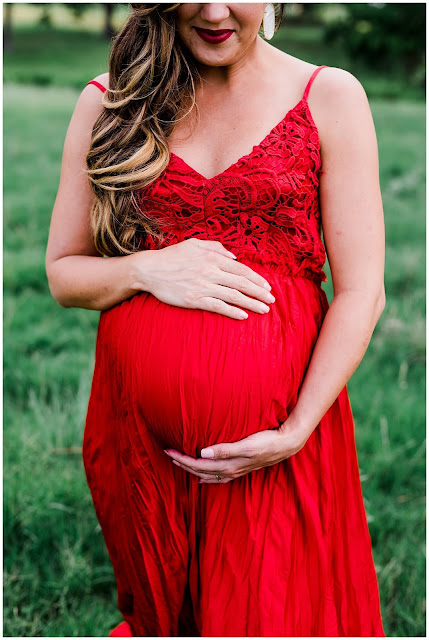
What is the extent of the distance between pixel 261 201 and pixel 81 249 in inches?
22.9

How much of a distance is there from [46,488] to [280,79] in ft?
6.49

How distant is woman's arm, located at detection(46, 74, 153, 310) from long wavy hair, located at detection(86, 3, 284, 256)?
0.17ft

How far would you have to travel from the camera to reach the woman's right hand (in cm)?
166

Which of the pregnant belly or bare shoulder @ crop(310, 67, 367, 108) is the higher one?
bare shoulder @ crop(310, 67, 367, 108)

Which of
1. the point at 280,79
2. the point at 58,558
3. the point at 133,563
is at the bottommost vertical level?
the point at 58,558

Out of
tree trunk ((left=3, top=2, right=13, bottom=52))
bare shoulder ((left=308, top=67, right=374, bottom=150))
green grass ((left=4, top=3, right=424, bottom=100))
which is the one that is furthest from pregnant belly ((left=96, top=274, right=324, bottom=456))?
tree trunk ((left=3, top=2, right=13, bottom=52))

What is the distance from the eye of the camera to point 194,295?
5.50ft

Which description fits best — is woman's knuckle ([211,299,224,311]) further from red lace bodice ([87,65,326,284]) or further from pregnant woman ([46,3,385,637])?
red lace bodice ([87,65,326,284])

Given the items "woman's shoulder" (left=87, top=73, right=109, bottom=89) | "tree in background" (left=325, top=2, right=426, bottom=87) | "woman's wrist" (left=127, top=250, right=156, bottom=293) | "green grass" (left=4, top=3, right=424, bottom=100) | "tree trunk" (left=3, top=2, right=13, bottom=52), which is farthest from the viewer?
"tree in background" (left=325, top=2, right=426, bottom=87)

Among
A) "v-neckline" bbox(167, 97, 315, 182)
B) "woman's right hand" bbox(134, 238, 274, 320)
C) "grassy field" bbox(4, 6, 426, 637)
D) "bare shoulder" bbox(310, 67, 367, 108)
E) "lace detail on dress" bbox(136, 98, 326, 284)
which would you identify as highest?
"bare shoulder" bbox(310, 67, 367, 108)

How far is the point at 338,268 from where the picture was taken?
174cm

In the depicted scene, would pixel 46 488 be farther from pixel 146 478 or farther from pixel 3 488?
pixel 146 478

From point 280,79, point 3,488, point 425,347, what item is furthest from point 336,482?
point 425,347

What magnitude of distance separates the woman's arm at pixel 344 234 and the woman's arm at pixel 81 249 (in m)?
0.49
